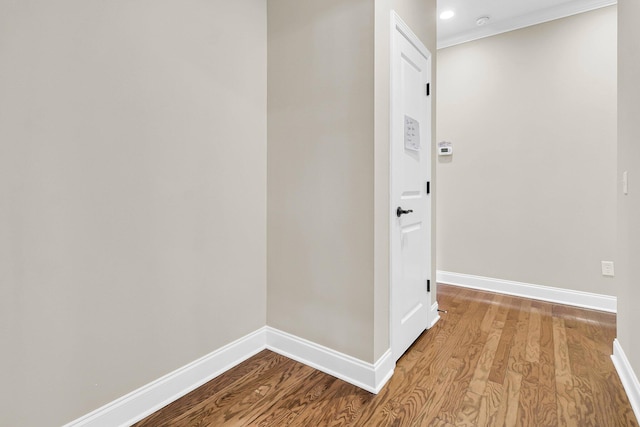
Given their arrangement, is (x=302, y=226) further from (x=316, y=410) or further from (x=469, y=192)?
(x=469, y=192)

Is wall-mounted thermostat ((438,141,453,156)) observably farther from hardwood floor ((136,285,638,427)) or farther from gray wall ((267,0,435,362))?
hardwood floor ((136,285,638,427))

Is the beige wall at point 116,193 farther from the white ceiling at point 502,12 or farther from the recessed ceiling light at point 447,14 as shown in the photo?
the white ceiling at point 502,12

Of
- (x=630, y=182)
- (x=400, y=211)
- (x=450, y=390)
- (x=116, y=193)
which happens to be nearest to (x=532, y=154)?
(x=630, y=182)

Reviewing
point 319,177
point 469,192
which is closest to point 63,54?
point 319,177

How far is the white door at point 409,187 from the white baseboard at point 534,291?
132 centimetres

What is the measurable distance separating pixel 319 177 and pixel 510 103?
258 centimetres

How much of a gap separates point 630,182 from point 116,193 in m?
2.65

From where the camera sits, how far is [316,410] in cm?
154

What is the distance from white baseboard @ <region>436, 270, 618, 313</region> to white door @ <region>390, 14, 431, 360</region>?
4.34ft

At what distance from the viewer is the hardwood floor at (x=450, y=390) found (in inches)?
58.0

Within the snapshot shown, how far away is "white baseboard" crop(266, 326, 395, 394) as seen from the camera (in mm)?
1695

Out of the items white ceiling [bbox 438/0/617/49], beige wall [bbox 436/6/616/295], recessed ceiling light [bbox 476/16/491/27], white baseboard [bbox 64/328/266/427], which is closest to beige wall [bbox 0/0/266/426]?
white baseboard [bbox 64/328/266/427]

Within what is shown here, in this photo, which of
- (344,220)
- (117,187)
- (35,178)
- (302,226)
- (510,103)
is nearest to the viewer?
(35,178)

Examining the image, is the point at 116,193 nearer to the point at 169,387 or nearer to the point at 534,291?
the point at 169,387
